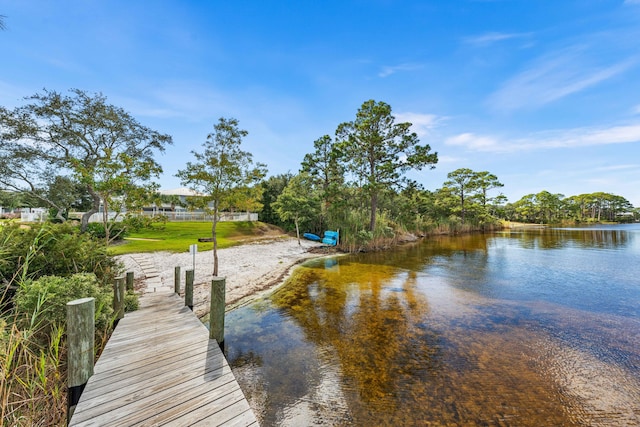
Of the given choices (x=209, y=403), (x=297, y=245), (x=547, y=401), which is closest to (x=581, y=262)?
(x=547, y=401)

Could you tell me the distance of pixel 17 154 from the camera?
17.2 metres

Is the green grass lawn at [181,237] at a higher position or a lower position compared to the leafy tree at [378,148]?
lower

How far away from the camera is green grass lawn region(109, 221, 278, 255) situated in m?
14.0

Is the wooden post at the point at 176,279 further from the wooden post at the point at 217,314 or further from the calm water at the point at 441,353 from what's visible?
the wooden post at the point at 217,314

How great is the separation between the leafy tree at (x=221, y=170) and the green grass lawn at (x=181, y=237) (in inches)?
212

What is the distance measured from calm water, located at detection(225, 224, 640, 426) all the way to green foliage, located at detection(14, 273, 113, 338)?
2470mm

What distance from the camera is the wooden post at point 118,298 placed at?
4.87 metres

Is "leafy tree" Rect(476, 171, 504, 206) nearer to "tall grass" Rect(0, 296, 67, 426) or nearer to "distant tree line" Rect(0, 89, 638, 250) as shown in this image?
"distant tree line" Rect(0, 89, 638, 250)

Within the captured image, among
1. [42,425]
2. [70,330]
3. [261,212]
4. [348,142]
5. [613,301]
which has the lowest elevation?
[613,301]

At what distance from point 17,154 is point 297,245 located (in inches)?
810

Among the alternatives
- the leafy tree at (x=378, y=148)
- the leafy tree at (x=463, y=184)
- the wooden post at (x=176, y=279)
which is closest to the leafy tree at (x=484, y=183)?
the leafy tree at (x=463, y=184)

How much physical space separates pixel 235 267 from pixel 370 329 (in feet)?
24.2

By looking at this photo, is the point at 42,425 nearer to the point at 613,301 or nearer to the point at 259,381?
the point at 259,381

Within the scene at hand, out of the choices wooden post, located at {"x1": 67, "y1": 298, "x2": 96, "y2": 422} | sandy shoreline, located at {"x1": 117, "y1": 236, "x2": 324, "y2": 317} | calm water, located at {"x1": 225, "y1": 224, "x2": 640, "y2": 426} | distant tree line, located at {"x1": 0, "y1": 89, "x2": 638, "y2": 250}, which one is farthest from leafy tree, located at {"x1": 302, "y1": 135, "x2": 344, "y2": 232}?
wooden post, located at {"x1": 67, "y1": 298, "x2": 96, "y2": 422}
